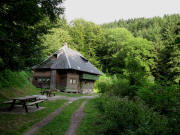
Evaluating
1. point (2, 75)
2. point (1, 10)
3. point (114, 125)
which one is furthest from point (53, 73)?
point (114, 125)

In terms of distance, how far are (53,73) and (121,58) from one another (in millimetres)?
19422

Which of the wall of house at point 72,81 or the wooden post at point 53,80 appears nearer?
the wooden post at point 53,80

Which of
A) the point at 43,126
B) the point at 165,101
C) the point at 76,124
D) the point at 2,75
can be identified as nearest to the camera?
the point at 43,126

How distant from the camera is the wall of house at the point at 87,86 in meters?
27.9

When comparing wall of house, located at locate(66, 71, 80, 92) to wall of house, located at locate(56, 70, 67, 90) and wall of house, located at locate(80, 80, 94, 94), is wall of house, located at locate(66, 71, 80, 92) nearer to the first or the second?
wall of house, located at locate(56, 70, 67, 90)

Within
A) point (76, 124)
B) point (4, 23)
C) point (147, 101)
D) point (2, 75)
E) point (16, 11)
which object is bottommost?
point (76, 124)

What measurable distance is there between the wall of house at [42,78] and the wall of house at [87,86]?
658 centimetres

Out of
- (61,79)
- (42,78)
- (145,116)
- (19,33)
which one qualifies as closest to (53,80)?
(61,79)

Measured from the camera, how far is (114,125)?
5.39 meters

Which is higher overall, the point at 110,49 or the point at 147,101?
the point at 110,49

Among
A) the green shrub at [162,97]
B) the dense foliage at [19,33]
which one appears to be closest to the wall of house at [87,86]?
the green shrub at [162,97]

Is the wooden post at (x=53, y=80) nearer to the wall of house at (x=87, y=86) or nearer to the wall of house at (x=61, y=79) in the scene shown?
the wall of house at (x=61, y=79)

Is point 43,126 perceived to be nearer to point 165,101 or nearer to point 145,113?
point 145,113

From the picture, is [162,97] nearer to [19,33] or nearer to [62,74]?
[19,33]
